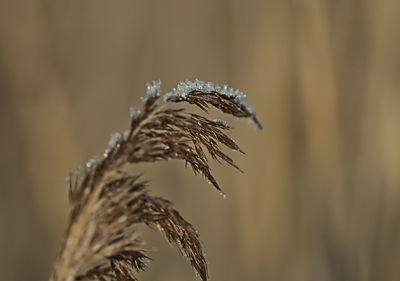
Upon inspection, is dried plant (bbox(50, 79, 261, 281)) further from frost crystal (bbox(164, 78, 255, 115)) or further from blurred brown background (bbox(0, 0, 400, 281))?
blurred brown background (bbox(0, 0, 400, 281))

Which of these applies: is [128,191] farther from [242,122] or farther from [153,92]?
[242,122]

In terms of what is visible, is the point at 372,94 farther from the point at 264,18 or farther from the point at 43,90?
the point at 43,90

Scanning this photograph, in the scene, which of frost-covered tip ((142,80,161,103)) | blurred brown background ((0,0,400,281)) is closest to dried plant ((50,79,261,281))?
frost-covered tip ((142,80,161,103))

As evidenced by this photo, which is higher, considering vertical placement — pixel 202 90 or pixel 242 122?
pixel 242 122

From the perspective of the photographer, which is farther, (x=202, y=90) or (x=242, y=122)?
(x=242, y=122)

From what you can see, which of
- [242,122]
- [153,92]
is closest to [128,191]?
[153,92]

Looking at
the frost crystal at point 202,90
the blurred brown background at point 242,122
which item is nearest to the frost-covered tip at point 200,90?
the frost crystal at point 202,90

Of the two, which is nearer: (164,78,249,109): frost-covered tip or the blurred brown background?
(164,78,249,109): frost-covered tip
